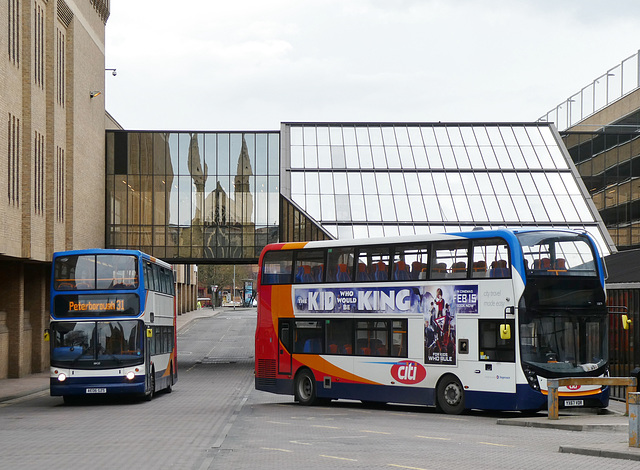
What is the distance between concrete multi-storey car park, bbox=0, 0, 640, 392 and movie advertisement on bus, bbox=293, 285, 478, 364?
47.4 ft

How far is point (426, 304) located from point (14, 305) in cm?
2172

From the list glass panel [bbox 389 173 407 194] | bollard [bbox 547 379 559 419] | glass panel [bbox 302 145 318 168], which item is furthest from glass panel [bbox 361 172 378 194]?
bollard [bbox 547 379 559 419]

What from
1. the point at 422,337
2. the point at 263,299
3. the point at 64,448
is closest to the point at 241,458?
the point at 64,448

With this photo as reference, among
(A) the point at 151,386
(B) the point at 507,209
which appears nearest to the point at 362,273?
(A) the point at 151,386

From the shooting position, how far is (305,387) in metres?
24.2

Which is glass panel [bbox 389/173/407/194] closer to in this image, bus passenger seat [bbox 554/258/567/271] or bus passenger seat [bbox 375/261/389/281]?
bus passenger seat [bbox 375/261/389/281]

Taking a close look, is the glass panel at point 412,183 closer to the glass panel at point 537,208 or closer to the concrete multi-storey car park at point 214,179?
the concrete multi-storey car park at point 214,179

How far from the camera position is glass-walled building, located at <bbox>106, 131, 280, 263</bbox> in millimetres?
45938

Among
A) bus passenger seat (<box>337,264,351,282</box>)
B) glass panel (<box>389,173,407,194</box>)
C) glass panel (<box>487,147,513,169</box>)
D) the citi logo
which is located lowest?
the citi logo

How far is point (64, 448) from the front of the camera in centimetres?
1429

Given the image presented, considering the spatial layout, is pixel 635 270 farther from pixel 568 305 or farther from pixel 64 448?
pixel 64 448

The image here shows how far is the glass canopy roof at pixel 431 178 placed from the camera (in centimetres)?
3947

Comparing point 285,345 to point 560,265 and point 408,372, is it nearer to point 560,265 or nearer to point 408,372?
point 408,372

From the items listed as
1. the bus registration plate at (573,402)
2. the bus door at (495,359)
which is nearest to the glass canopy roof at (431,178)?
the bus door at (495,359)
